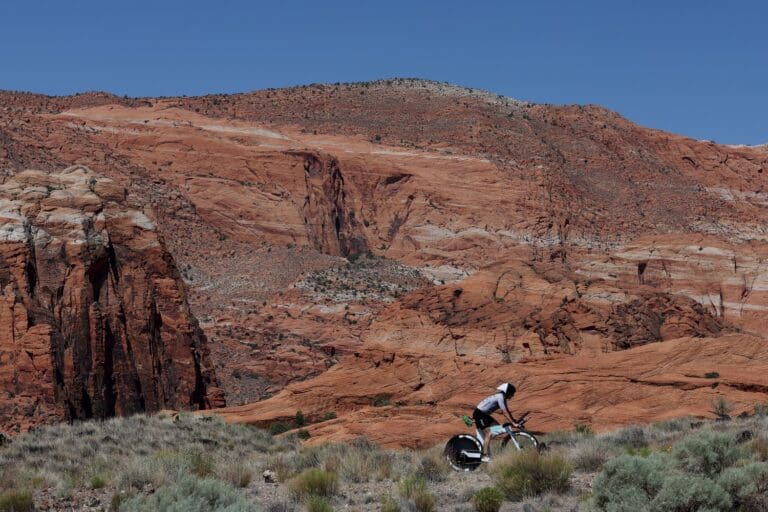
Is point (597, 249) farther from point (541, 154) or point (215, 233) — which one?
point (215, 233)

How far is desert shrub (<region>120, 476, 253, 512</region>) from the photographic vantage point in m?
13.1

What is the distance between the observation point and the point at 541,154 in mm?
106812

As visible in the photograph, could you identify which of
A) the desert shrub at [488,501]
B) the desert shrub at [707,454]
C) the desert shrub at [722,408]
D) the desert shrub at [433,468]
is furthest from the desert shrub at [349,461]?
the desert shrub at [722,408]

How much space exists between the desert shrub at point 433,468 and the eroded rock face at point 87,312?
15561 mm

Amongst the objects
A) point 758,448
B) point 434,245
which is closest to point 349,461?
point 758,448

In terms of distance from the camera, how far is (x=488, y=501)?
1495 centimetres

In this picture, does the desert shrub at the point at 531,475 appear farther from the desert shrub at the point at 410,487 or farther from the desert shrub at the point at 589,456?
the desert shrub at the point at 589,456

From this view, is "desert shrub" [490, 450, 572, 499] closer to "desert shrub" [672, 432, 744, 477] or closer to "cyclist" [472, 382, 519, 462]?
"desert shrub" [672, 432, 744, 477]

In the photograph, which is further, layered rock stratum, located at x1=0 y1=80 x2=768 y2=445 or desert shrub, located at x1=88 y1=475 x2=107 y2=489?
layered rock stratum, located at x1=0 y1=80 x2=768 y2=445

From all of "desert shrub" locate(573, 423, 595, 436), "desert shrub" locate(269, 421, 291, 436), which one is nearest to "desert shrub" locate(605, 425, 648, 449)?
"desert shrub" locate(573, 423, 595, 436)

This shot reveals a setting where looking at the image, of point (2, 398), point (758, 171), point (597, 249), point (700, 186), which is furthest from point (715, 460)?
point (758, 171)

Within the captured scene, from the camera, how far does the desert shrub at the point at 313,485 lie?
16.1m

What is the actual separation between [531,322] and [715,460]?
18.7 meters

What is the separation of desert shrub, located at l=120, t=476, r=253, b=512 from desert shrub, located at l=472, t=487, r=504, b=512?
2.69m
